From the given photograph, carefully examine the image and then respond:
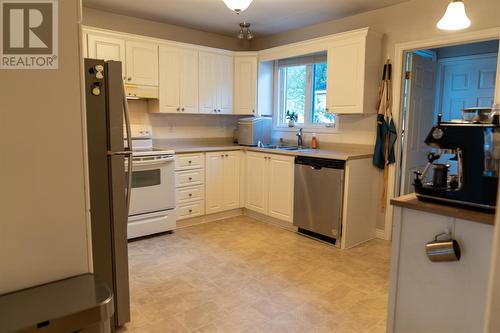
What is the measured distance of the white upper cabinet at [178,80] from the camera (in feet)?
14.0

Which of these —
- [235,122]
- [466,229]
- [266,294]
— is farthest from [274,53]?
[466,229]

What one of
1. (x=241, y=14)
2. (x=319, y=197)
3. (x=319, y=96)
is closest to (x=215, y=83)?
(x=241, y=14)

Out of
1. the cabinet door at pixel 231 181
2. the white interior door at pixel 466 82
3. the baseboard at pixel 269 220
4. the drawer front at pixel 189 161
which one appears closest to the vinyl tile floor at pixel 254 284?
the baseboard at pixel 269 220

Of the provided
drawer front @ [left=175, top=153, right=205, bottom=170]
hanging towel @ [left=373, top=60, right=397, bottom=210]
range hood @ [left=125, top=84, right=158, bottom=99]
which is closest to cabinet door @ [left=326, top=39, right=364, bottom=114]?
hanging towel @ [left=373, top=60, right=397, bottom=210]

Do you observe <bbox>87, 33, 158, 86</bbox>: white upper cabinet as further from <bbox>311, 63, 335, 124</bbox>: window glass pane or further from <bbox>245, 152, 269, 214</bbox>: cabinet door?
<bbox>311, 63, 335, 124</bbox>: window glass pane

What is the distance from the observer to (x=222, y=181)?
4.57 meters

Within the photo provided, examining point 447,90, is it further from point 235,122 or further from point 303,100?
point 235,122

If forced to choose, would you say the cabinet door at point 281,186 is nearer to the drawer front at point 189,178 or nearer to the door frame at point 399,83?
the drawer front at point 189,178

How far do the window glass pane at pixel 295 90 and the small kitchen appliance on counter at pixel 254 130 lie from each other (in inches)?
14.3

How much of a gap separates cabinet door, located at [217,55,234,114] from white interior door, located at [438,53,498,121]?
286cm

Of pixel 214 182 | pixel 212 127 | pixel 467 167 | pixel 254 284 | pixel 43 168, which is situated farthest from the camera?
pixel 212 127

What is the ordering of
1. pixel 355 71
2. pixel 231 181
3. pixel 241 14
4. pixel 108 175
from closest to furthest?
pixel 108 175 < pixel 355 71 < pixel 241 14 < pixel 231 181

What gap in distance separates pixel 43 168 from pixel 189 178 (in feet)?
9.95

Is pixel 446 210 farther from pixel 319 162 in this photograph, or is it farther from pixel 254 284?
pixel 319 162
